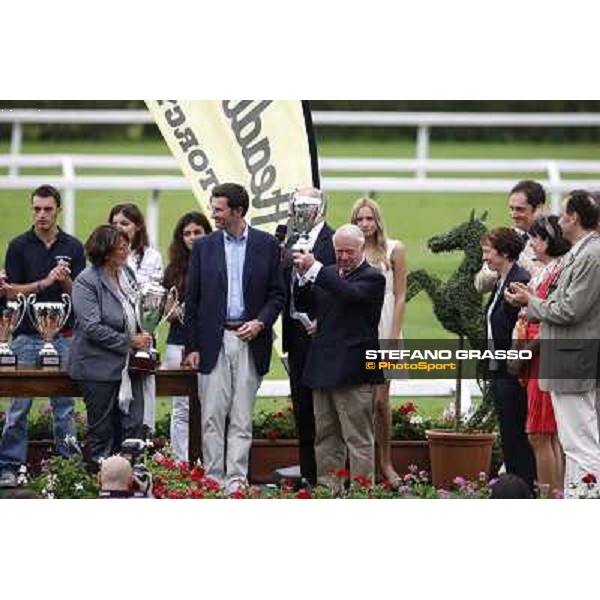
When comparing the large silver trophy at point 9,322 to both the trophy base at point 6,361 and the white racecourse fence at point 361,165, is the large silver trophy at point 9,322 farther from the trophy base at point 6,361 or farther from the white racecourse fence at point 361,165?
the white racecourse fence at point 361,165

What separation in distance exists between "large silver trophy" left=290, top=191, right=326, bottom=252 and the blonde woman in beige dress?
37cm

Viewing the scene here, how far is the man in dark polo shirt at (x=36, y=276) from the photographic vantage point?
10.3 meters

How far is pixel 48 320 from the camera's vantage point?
10203 millimetres

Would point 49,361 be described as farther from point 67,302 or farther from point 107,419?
point 107,419

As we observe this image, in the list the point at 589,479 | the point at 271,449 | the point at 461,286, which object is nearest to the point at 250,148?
the point at 461,286

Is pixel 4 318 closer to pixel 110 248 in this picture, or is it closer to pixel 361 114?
pixel 110 248

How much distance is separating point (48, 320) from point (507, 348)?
2.20 meters

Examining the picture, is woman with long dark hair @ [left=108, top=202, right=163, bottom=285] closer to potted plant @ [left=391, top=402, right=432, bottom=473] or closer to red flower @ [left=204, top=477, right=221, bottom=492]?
red flower @ [left=204, top=477, right=221, bottom=492]

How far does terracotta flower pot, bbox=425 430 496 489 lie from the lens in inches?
411

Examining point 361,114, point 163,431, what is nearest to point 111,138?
point 361,114

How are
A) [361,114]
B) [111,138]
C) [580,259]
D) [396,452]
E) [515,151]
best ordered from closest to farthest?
[580,259], [396,452], [361,114], [111,138], [515,151]

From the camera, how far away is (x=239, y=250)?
10039mm

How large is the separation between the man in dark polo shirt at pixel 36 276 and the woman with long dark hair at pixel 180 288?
54 cm

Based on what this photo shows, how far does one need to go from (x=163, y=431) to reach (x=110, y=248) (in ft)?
5.57
